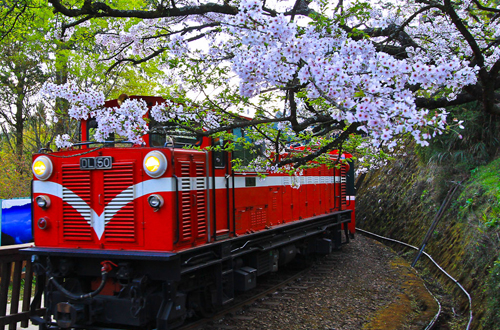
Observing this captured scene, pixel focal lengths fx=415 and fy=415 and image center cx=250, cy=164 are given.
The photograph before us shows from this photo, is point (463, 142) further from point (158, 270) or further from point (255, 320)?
point (158, 270)

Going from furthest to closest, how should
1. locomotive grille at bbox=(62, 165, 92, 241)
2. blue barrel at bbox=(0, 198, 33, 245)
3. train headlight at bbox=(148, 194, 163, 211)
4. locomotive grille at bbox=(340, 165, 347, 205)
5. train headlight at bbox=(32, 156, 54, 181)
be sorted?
1. locomotive grille at bbox=(340, 165, 347, 205)
2. blue barrel at bbox=(0, 198, 33, 245)
3. train headlight at bbox=(32, 156, 54, 181)
4. locomotive grille at bbox=(62, 165, 92, 241)
5. train headlight at bbox=(148, 194, 163, 211)

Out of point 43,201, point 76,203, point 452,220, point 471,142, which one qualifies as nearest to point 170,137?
point 76,203

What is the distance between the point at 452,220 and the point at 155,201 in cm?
737

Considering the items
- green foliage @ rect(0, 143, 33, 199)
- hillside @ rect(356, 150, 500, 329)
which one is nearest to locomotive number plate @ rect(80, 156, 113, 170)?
hillside @ rect(356, 150, 500, 329)

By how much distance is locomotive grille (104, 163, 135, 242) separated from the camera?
5.29 metres

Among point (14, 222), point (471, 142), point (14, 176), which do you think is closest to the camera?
point (14, 222)

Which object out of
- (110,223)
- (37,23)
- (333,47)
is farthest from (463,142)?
(37,23)

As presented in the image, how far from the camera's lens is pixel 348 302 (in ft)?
23.7

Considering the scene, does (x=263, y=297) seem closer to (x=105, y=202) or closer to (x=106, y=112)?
(x=105, y=202)

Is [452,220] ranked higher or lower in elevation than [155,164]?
lower

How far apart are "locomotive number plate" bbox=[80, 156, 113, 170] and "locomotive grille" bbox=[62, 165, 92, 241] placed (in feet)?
0.32

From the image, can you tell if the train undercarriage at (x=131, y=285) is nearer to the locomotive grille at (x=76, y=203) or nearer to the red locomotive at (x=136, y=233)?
the red locomotive at (x=136, y=233)

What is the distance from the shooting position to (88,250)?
525 centimetres

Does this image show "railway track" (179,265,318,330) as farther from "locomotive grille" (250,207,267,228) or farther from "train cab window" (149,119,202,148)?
"train cab window" (149,119,202,148)
